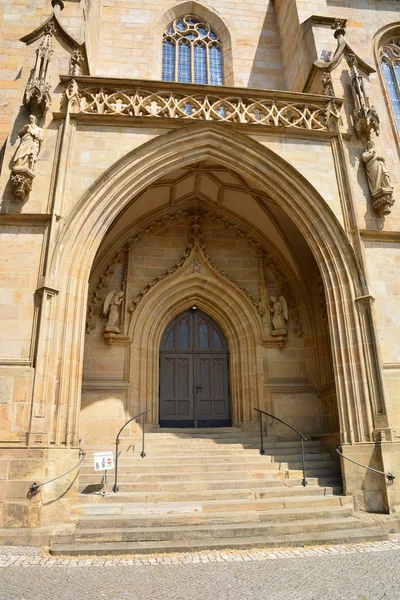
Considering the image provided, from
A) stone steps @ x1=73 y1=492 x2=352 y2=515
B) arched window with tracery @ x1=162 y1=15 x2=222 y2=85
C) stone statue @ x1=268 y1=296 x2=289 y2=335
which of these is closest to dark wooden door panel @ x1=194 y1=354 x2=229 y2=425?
stone statue @ x1=268 y1=296 x2=289 y2=335

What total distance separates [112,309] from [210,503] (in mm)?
4722

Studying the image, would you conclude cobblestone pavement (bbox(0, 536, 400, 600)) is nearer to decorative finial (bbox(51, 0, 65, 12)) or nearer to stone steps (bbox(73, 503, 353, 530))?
stone steps (bbox(73, 503, 353, 530))

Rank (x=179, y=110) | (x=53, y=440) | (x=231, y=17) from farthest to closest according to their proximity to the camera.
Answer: (x=231, y=17) → (x=179, y=110) → (x=53, y=440)

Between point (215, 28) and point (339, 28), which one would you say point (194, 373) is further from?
point (215, 28)

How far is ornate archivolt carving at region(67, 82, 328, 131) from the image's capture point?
26.3ft

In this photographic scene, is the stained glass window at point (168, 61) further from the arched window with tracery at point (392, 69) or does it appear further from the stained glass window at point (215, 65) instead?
the arched window with tracery at point (392, 69)

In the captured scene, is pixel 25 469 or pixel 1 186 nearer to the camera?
pixel 25 469

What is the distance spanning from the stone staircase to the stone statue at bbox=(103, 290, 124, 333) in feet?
7.82

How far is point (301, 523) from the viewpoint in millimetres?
5516

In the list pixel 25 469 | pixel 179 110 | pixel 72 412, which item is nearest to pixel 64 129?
pixel 179 110

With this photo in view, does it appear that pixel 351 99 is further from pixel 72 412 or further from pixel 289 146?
pixel 72 412

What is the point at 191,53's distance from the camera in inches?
510

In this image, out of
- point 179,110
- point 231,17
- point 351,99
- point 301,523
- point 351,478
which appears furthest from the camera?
point 231,17

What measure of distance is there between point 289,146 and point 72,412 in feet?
20.2
